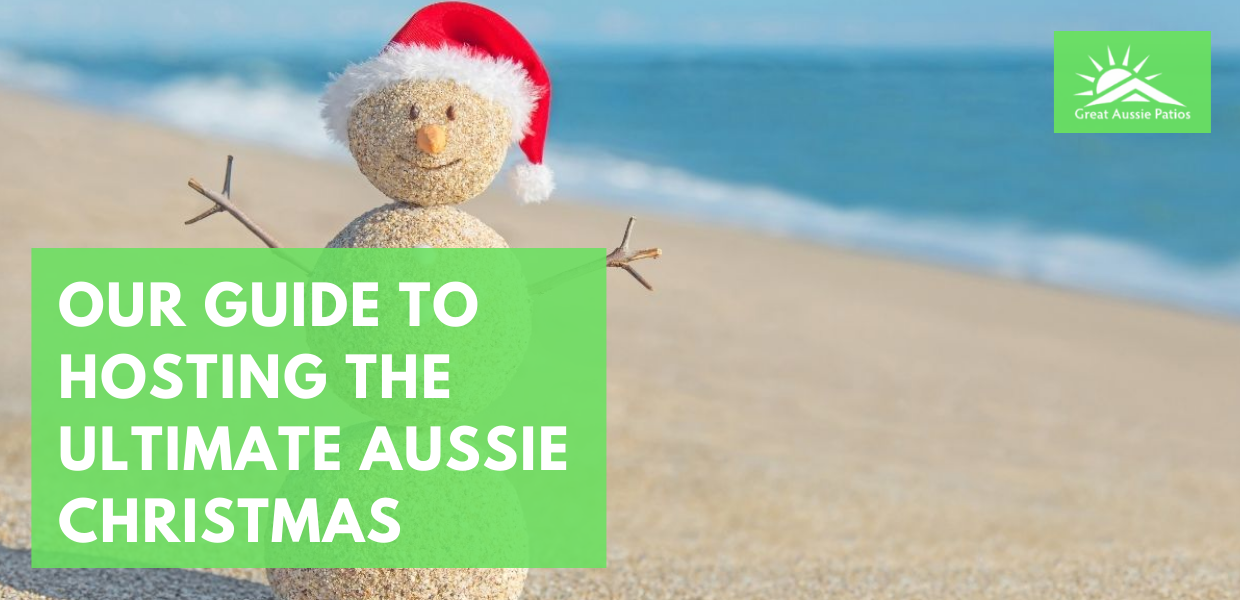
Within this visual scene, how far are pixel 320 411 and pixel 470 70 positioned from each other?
3727 millimetres

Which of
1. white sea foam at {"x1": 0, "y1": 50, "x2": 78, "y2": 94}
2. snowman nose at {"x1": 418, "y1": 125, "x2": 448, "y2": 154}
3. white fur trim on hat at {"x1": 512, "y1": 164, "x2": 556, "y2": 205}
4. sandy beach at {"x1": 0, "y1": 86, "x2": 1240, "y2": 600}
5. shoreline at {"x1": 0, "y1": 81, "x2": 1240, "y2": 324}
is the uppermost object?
white sea foam at {"x1": 0, "y1": 50, "x2": 78, "y2": 94}

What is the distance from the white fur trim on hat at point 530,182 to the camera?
130 inches

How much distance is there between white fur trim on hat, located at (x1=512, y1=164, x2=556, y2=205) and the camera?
10.8 feet

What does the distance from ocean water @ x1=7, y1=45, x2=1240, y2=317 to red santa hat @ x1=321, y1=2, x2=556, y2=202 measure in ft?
17.0

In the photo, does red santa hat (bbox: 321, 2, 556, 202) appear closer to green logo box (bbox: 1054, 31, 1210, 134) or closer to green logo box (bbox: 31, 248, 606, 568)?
green logo box (bbox: 31, 248, 606, 568)

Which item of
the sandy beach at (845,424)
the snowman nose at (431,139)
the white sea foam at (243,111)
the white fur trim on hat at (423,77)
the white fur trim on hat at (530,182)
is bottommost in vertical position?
the sandy beach at (845,424)

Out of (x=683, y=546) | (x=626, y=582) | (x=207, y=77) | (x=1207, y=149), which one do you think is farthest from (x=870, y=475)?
(x=207, y=77)

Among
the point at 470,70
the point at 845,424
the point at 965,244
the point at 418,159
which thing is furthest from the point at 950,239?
the point at 418,159

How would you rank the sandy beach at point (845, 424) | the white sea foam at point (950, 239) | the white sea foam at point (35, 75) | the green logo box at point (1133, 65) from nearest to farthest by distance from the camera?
1. the sandy beach at point (845, 424)
2. the white sea foam at point (950, 239)
3. the green logo box at point (1133, 65)
4. the white sea foam at point (35, 75)

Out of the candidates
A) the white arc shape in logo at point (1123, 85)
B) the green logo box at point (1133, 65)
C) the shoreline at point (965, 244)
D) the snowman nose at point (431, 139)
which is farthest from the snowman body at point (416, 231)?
the white arc shape in logo at point (1123, 85)

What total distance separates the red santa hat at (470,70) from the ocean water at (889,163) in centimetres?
518

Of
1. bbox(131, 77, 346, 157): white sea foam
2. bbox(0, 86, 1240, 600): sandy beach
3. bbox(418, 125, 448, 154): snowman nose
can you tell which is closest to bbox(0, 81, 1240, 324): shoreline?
bbox(0, 86, 1240, 600): sandy beach

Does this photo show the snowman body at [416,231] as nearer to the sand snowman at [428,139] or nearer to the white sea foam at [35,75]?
the sand snowman at [428,139]

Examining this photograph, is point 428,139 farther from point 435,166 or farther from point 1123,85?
point 1123,85
